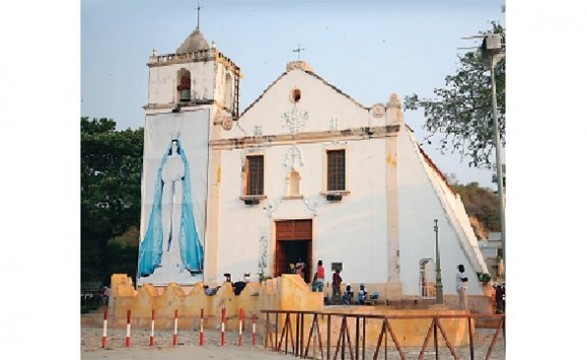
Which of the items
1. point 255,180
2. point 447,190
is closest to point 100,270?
point 255,180

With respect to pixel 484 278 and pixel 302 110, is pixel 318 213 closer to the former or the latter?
pixel 302 110

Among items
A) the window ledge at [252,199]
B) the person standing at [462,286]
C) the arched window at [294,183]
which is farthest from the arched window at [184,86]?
the person standing at [462,286]

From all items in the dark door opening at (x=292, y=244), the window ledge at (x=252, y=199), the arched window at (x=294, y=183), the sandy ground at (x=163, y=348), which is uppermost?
the arched window at (x=294, y=183)

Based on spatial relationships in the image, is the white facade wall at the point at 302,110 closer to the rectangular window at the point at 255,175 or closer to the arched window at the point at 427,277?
the rectangular window at the point at 255,175

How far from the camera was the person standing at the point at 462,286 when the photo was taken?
10.9 metres

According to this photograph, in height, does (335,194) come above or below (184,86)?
below

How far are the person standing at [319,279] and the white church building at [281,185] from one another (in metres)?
0.32

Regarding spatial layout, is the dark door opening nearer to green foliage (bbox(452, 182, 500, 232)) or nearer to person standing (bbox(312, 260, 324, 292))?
person standing (bbox(312, 260, 324, 292))

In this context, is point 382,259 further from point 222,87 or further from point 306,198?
point 222,87

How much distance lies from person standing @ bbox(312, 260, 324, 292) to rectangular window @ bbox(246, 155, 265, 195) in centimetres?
202

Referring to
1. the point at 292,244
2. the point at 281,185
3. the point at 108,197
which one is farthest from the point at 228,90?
the point at 108,197

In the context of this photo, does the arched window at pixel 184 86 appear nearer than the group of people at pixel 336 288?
No

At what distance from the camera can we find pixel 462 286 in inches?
440

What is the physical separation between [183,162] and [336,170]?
2877 mm
